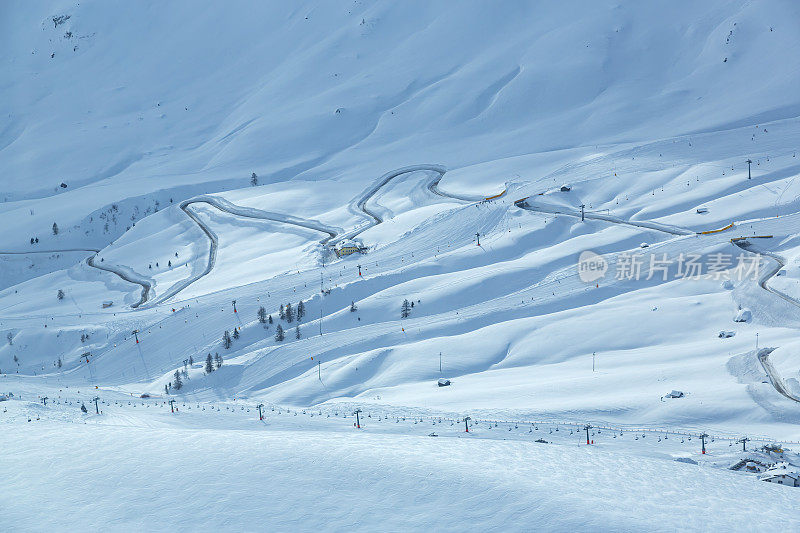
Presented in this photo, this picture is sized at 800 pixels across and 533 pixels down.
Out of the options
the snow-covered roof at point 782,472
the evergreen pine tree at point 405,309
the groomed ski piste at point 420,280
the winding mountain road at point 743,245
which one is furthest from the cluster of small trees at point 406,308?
the snow-covered roof at point 782,472

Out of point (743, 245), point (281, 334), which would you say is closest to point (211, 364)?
point (281, 334)

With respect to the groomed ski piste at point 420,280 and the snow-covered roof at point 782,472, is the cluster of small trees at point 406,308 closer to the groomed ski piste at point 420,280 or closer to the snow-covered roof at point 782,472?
the groomed ski piste at point 420,280

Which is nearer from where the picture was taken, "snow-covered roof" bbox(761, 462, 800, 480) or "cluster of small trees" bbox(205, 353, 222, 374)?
"snow-covered roof" bbox(761, 462, 800, 480)

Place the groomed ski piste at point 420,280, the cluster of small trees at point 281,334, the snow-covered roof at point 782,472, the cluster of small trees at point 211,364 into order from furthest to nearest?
the cluster of small trees at point 281,334 < the cluster of small trees at point 211,364 < the snow-covered roof at point 782,472 < the groomed ski piste at point 420,280

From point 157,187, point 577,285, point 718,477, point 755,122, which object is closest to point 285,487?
point 718,477

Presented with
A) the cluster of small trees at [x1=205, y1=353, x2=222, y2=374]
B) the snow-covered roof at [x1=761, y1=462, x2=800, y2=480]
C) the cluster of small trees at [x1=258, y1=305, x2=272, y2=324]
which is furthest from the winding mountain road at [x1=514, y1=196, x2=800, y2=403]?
the cluster of small trees at [x1=205, y1=353, x2=222, y2=374]

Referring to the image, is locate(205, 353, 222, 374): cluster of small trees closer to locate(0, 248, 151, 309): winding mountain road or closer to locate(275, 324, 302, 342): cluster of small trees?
locate(275, 324, 302, 342): cluster of small trees

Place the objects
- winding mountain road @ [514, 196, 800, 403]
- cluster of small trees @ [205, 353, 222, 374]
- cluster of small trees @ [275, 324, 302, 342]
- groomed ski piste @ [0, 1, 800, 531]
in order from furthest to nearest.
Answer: cluster of small trees @ [275, 324, 302, 342] < cluster of small trees @ [205, 353, 222, 374] < winding mountain road @ [514, 196, 800, 403] < groomed ski piste @ [0, 1, 800, 531]

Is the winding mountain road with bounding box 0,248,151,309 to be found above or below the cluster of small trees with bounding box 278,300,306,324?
above
